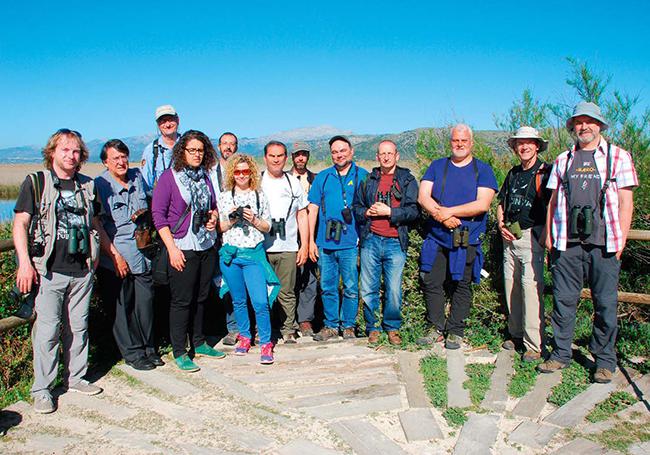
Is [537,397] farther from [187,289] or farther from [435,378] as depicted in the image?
[187,289]

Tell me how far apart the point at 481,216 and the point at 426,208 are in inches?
21.7

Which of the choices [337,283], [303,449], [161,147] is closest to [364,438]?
[303,449]

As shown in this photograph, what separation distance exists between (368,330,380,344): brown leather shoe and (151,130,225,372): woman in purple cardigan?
1.83m

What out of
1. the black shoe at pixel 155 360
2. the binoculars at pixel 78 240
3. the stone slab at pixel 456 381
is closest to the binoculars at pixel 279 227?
the black shoe at pixel 155 360

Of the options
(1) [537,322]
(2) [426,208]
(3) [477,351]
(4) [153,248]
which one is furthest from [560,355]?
(4) [153,248]

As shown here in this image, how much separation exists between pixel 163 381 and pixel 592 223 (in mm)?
4064

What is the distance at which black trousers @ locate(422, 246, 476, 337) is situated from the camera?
5.36m

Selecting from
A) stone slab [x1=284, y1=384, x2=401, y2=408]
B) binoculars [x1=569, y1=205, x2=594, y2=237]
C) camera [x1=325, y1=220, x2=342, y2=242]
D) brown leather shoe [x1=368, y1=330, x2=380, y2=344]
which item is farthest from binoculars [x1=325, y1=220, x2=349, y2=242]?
binoculars [x1=569, y1=205, x2=594, y2=237]

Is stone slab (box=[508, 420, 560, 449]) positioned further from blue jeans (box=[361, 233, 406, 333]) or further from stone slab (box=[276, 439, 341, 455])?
blue jeans (box=[361, 233, 406, 333])

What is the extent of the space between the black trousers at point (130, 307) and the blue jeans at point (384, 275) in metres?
2.19

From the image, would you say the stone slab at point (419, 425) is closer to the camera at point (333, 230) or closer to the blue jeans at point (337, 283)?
the blue jeans at point (337, 283)

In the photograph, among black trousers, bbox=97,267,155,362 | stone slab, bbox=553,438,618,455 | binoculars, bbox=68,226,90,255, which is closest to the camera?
stone slab, bbox=553,438,618,455

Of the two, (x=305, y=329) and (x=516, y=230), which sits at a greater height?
(x=516, y=230)

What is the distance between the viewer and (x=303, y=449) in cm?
361
